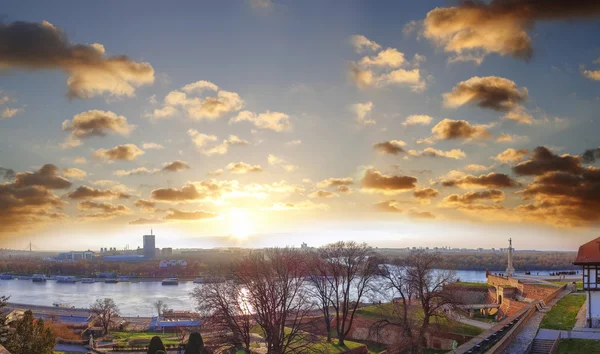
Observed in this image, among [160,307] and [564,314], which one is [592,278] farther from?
[160,307]

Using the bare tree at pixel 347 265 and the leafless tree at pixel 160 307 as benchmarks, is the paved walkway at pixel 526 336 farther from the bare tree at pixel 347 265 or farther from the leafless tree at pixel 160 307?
the leafless tree at pixel 160 307

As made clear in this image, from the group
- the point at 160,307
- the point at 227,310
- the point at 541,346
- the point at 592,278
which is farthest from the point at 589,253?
the point at 160,307

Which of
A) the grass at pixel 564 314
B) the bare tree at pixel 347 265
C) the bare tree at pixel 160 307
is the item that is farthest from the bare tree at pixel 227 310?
the bare tree at pixel 160 307

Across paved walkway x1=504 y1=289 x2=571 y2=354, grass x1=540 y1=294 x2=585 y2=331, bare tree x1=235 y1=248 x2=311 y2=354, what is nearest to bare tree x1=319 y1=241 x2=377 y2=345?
bare tree x1=235 y1=248 x2=311 y2=354

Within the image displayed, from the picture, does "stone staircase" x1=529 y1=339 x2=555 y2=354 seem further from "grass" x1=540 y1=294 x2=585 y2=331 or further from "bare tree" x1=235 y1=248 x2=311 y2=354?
"bare tree" x1=235 y1=248 x2=311 y2=354

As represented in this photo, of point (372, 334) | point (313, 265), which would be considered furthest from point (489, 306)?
point (313, 265)

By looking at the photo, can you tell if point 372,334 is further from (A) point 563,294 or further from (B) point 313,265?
(A) point 563,294
